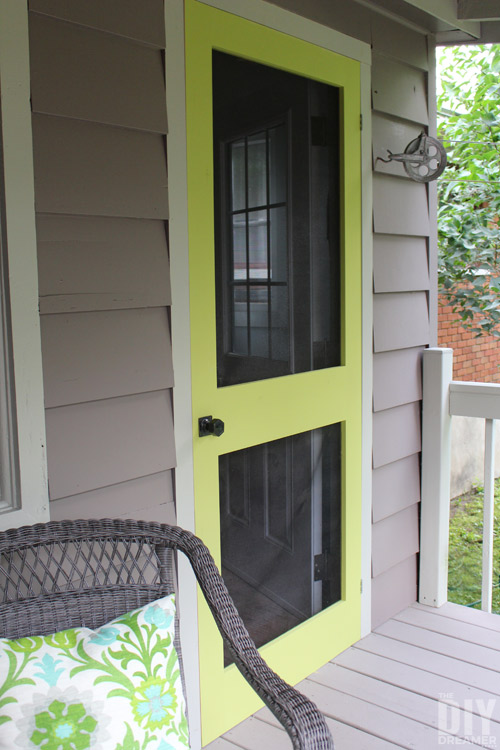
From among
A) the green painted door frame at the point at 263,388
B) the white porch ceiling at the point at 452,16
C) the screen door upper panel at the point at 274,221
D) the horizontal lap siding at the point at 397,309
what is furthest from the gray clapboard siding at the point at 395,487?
the white porch ceiling at the point at 452,16

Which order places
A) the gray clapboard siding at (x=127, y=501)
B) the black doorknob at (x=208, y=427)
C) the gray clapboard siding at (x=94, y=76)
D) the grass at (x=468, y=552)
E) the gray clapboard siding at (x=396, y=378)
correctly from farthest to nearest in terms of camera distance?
1. the grass at (x=468, y=552)
2. the gray clapboard siding at (x=396, y=378)
3. the black doorknob at (x=208, y=427)
4. the gray clapboard siding at (x=127, y=501)
5. the gray clapboard siding at (x=94, y=76)

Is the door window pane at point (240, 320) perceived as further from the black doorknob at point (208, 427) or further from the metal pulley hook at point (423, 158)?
the metal pulley hook at point (423, 158)

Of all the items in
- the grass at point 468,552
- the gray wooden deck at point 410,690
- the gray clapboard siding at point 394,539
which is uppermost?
the gray clapboard siding at point 394,539

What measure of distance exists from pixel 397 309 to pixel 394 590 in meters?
1.14

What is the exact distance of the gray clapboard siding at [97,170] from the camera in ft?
5.04

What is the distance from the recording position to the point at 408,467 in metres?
2.91

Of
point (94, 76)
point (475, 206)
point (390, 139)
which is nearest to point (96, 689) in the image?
point (94, 76)

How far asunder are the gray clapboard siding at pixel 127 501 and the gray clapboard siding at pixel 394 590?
122 centimetres

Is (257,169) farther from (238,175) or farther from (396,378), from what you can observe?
(396,378)

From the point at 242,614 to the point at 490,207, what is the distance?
3.54 metres

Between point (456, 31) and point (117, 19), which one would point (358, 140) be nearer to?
point (456, 31)

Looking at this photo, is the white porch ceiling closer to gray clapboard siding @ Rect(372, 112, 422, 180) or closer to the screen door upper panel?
gray clapboard siding @ Rect(372, 112, 422, 180)

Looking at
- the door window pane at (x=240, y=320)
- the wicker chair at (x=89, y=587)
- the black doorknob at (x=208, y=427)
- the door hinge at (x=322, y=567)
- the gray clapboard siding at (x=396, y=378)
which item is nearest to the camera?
the wicker chair at (x=89, y=587)

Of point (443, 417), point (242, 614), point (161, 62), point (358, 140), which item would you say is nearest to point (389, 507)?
point (443, 417)
